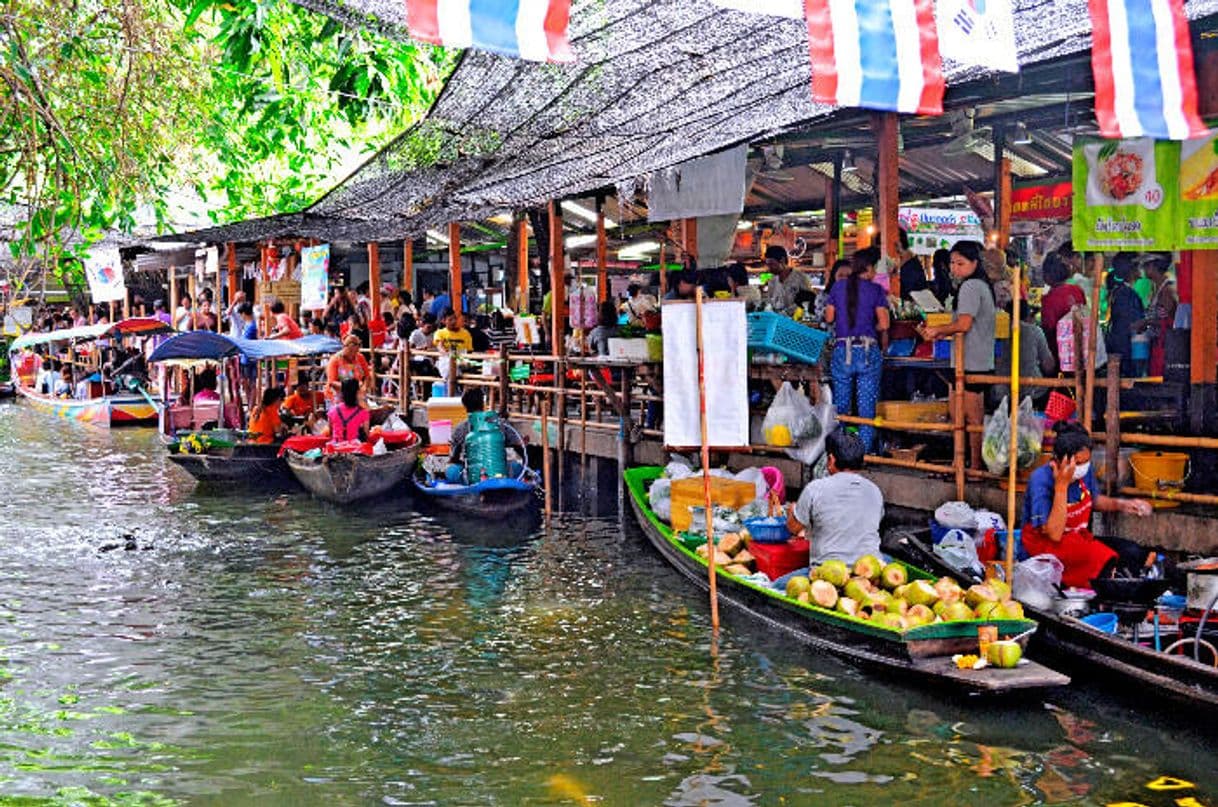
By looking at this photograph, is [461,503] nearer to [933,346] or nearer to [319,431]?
[319,431]

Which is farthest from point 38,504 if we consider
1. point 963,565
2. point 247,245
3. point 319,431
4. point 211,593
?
point 963,565

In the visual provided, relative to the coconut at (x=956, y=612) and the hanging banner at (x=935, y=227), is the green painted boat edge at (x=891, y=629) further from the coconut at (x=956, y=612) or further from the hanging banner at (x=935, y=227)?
the hanging banner at (x=935, y=227)

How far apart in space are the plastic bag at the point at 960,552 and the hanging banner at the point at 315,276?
14.8 meters

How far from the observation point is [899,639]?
7648mm

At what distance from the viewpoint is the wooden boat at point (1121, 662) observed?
21.6 ft

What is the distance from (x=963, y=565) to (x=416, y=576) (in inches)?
206

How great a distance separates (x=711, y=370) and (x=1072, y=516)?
283 cm

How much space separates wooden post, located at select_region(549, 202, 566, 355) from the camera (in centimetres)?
1623

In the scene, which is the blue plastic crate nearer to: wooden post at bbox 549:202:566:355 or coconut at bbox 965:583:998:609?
coconut at bbox 965:583:998:609

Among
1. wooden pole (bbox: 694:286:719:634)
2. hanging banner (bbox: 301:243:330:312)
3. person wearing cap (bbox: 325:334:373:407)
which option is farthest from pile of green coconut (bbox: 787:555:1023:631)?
hanging banner (bbox: 301:243:330:312)

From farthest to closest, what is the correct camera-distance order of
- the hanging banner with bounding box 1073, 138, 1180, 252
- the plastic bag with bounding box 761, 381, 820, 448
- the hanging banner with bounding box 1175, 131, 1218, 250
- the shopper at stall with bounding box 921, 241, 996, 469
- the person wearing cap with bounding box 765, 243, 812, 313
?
the person wearing cap with bounding box 765, 243, 812, 313
the plastic bag with bounding box 761, 381, 820, 448
the shopper at stall with bounding box 921, 241, 996, 469
the hanging banner with bounding box 1073, 138, 1180, 252
the hanging banner with bounding box 1175, 131, 1218, 250

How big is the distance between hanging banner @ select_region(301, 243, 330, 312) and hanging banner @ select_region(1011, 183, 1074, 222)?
37.7 ft

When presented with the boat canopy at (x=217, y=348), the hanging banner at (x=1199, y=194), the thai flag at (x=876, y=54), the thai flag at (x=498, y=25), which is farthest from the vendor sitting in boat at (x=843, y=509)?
the boat canopy at (x=217, y=348)

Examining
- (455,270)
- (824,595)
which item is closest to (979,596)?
(824,595)
